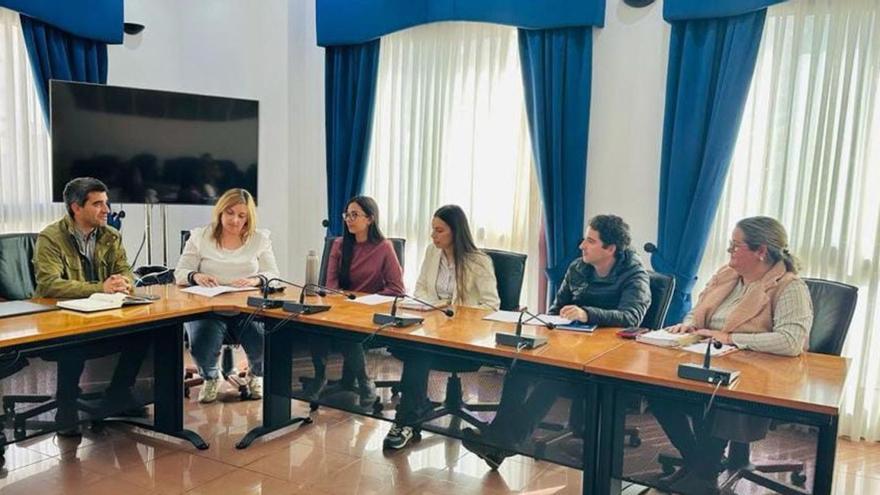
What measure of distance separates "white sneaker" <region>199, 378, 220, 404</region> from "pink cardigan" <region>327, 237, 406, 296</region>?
859mm

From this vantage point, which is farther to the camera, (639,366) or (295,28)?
(295,28)

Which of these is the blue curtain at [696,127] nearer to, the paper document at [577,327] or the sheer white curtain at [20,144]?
the paper document at [577,327]

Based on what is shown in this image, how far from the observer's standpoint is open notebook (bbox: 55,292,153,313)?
272 centimetres

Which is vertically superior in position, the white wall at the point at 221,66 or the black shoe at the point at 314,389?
the white wall at the point at 221,66

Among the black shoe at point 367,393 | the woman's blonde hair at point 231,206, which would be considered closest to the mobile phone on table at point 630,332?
the black shoe at point 367,393

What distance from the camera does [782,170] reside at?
339cm

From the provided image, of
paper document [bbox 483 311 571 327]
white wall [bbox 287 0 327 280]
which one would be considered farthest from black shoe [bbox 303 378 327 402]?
white wall [bbox 287 0 327 280]

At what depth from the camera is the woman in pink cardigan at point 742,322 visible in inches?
78.4

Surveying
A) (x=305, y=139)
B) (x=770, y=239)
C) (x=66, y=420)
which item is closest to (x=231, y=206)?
(x=66, y=420)

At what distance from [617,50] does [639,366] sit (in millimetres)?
2202

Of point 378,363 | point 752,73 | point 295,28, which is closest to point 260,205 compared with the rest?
point 295,28

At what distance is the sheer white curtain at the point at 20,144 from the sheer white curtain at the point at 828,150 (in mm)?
4090

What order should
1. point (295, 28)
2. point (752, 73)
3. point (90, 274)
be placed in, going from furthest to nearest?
point (295, 28) → point (752, 73) → point (90, 274)

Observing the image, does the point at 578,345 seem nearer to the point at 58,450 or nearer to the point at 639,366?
the point at 639,366
